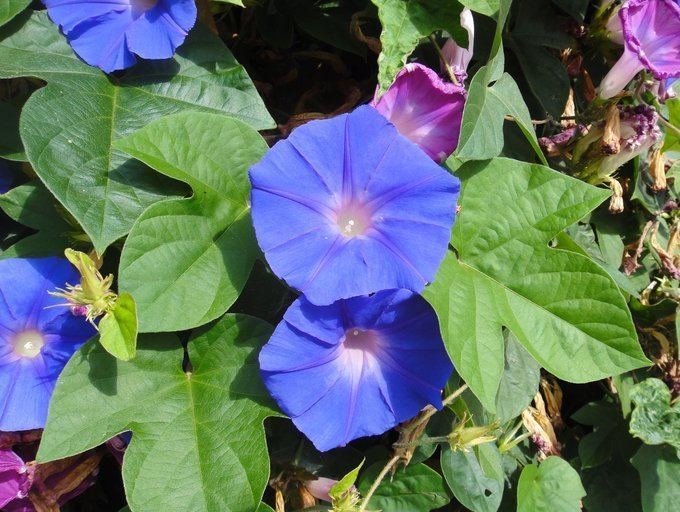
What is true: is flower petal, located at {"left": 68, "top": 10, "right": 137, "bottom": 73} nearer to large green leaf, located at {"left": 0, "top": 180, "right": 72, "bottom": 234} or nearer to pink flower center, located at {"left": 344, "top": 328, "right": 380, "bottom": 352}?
large green leaf, located at {"left": 0, "top": 180, "right": 72, "bottom": 234}

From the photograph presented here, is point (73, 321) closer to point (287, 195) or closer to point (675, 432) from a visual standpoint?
point (287, 195)

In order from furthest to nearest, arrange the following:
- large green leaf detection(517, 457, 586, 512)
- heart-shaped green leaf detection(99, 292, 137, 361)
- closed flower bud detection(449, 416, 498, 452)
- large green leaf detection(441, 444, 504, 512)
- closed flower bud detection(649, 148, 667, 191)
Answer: closed flower bud detection(649, 148, 667, 191), large green leaf detection(517, 457, 586, 512), large green leaf detection(441, 444, 504, 512), closed flower bud detection(449, 416, 498, 452), heart-shaped green leaf detection(99, 292, 137, 361)

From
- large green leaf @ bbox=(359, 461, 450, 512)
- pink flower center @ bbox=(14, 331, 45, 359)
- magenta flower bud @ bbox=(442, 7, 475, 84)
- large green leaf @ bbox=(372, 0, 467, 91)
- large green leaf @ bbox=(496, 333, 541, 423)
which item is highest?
large green leaf @ bbox=(372, 0, 467, 91)

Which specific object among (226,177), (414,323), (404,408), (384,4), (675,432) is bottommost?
(675,432)

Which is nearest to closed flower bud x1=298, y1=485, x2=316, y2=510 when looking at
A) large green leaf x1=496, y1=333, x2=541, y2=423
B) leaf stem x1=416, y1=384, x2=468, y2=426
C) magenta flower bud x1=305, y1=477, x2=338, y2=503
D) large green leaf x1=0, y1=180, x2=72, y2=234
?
magenta flower bud x1=305, y1=477, x2=338, y2=503

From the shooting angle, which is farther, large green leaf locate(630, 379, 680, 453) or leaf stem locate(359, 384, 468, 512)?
large green leaf locate(630, 379, 680, 453)

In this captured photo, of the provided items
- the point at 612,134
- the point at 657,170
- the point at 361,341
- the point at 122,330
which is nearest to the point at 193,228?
the point at 122,330

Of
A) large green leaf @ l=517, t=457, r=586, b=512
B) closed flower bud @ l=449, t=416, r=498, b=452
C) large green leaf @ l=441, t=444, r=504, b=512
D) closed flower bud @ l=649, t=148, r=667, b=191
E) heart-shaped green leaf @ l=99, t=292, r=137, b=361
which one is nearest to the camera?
heart-shaped green leaf @ l=99, t=292, r=137, b=361

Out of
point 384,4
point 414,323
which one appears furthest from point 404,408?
point 384,4
